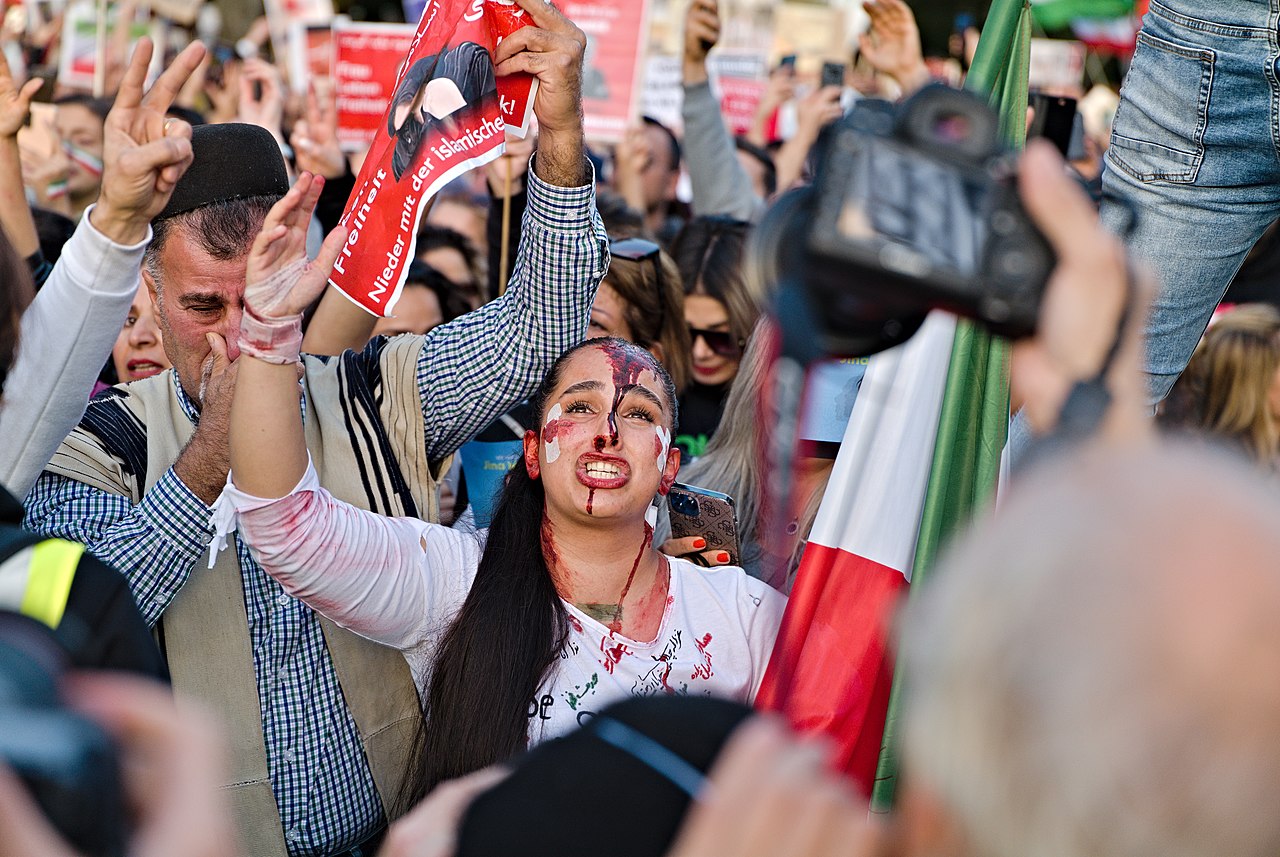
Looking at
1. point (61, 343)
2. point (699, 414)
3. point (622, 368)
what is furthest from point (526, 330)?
point (699, 414)

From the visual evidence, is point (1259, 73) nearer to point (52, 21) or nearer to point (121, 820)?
point (121, 820)

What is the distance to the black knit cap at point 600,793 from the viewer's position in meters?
1.13

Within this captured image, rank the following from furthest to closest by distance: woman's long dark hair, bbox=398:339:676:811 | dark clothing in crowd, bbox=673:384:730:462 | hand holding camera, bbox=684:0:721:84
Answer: hand holding camera, bbox=684:0:721:84, dark clothing in crowd, bbox=673:384:730:462, woman's long dark hair, bbox=398:339:676:811

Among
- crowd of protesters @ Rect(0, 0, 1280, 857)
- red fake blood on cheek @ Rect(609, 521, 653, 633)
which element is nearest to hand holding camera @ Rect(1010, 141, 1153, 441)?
crowd of protesters @ Rect(0, 0, 1280, 857)

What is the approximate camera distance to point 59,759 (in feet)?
3.32

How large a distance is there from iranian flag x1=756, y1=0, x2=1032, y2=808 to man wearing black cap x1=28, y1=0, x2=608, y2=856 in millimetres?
800

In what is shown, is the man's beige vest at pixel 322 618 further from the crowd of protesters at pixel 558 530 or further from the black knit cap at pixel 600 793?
the black knit cap at pixel 600 793

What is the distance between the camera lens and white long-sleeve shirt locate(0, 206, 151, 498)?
6.65ft

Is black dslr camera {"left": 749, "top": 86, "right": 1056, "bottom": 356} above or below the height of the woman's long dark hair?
Answer: above

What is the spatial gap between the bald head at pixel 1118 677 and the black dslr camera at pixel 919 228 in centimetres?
21

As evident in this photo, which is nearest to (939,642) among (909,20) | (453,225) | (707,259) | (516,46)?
(516,46)

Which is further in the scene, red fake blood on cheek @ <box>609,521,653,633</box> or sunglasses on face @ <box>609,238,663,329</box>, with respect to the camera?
sunglasses on face @ <box>609,238,663,329</box>

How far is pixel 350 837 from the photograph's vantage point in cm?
249

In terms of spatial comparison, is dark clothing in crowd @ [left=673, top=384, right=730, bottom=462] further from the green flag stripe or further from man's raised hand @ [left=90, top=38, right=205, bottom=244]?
man's raised hand @ [left=90, top=38, right=205, bottom=244]
